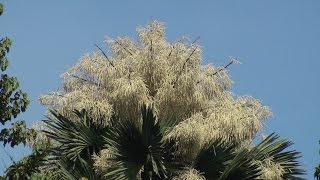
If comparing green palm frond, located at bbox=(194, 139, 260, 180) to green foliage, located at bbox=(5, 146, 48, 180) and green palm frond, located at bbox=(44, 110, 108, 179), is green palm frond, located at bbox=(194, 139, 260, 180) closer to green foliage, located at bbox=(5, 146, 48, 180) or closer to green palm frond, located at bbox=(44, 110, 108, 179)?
green palm frond, located at bbox=(44, 110, 108, 179)

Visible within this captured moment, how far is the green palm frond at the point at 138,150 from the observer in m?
11.6

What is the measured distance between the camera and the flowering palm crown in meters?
13.0

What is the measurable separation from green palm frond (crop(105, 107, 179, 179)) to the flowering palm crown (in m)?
0.93

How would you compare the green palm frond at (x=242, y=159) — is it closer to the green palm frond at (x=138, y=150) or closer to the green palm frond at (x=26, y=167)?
the green palm frond at (x=138, y=150)

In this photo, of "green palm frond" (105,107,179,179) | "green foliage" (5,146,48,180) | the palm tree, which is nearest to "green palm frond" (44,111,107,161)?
the palm tree

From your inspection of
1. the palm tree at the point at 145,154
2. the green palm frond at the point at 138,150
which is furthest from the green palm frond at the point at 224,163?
the green palm frond at the point at 138,150

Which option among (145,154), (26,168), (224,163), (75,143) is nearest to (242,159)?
(224,163)

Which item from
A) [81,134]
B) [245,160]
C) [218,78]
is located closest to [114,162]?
[81,134]

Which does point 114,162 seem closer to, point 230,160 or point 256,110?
point 230,160

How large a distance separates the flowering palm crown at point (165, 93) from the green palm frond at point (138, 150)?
931mm

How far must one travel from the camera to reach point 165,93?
13.7m

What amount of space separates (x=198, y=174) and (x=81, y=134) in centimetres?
232

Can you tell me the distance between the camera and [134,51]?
1468cm

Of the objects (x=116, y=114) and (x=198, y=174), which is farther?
(x=116, y=114)
